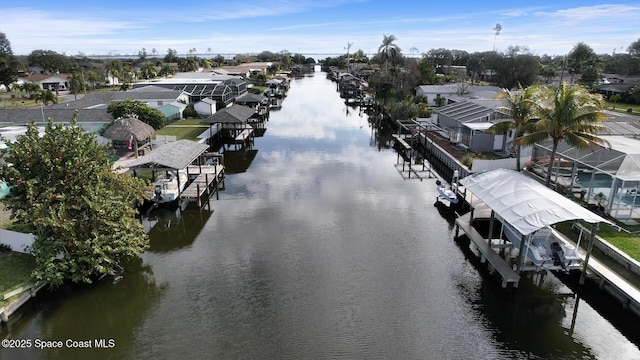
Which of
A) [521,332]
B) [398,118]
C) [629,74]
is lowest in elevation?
[521,332]

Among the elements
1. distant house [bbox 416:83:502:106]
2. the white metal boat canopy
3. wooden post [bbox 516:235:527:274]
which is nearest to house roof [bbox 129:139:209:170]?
the white metal boat canopy

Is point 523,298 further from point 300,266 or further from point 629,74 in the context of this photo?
point 629,74

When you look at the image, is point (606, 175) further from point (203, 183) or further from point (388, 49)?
point (388, 49)

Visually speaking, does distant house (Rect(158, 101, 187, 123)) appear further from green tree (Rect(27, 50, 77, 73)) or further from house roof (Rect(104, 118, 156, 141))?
green tree (Rect(27, 50, 77, 73))

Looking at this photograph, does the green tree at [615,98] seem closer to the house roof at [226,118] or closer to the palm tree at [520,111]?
the palm tree at [520,111]

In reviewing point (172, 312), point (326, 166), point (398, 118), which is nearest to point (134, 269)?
point (172, 312)

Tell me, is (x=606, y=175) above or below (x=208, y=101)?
below

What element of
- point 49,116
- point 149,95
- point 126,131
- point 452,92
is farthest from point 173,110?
point 452,92
